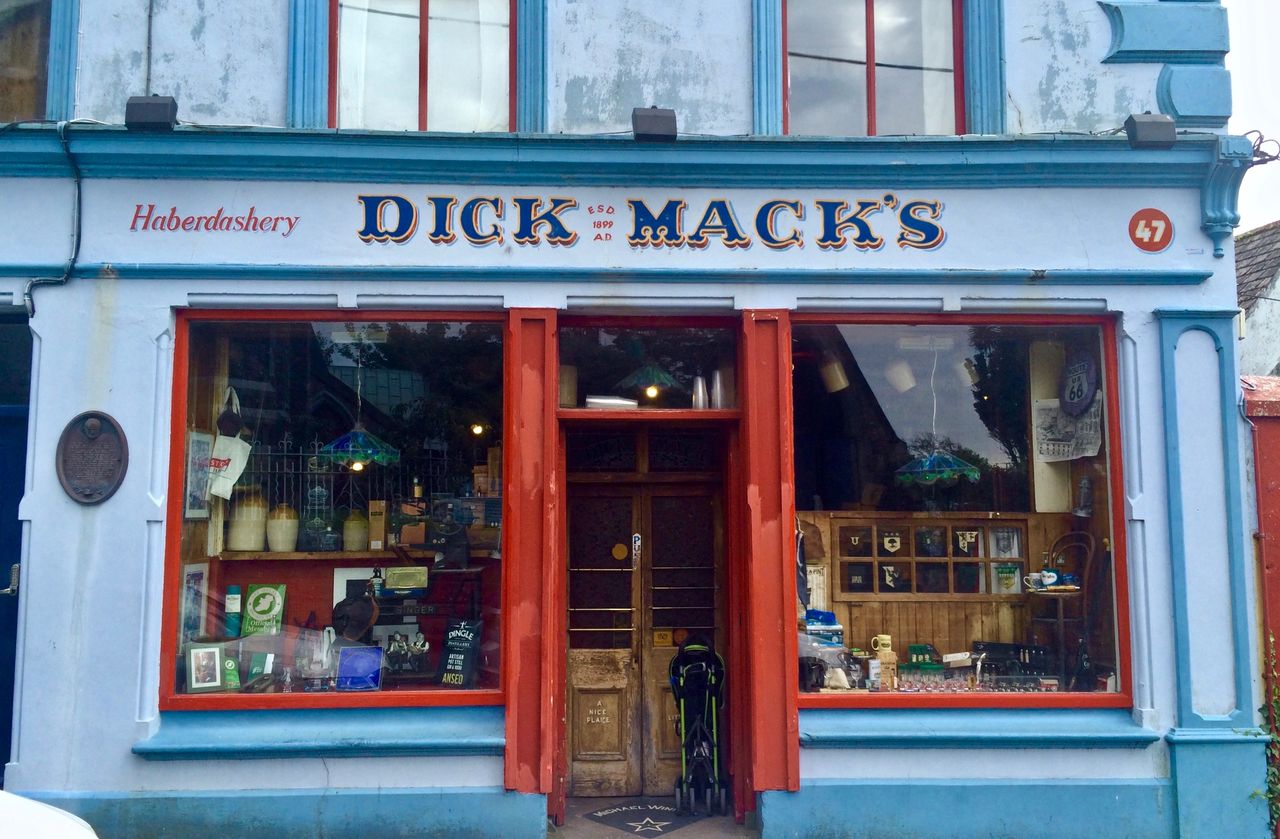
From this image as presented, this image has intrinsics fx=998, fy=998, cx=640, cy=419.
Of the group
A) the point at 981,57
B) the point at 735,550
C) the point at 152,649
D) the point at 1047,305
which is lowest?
the point at 152,649

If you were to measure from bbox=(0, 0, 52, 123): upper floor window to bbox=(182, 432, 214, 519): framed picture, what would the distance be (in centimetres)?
250

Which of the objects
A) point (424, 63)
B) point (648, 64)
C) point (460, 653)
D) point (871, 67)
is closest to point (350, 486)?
point (460, 653)

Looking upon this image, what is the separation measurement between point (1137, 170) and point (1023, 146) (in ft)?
2.66

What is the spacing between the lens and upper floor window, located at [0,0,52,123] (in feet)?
22.5

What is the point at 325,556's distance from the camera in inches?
270

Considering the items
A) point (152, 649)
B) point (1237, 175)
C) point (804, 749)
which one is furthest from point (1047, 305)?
point (152, 649)

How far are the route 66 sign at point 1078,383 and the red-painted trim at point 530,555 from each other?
11.8 feet

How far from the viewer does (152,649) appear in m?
6.36

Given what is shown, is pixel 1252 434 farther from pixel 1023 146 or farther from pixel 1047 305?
pixel 1023 146

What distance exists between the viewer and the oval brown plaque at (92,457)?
6.37m

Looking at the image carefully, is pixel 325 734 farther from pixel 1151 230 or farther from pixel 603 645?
pixel 1151 230

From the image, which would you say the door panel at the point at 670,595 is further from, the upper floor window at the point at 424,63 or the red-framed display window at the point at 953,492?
the upper floor window at the point at 424,63

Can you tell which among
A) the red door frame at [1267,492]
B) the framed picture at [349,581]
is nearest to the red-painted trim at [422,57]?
the framed picture at [349,581]

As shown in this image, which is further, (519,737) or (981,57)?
(981,57)
